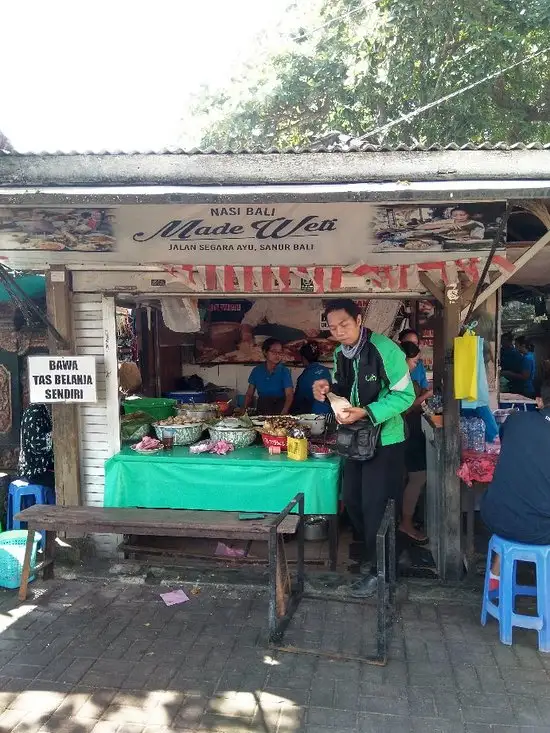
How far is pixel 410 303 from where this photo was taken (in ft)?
27.9

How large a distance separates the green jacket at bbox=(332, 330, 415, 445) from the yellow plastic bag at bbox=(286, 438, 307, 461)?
669 mm

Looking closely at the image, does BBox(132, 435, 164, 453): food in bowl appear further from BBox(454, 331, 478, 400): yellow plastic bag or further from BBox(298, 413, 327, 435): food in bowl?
BBox(454, 331, 478, 400): yellow plastic bag

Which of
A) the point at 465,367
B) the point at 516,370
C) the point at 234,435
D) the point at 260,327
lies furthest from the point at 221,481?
the point at 516,370

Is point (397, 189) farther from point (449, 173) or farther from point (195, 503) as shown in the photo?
point (195, 503)

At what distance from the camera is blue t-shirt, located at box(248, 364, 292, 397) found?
7.30 metres

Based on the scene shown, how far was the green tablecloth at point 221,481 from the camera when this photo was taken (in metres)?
4.77

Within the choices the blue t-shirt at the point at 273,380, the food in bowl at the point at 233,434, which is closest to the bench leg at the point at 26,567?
the food in bowl at the point at 233,434

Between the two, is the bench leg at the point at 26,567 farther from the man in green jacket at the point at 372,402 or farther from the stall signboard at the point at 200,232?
the man in green jacket at the point at 372,402

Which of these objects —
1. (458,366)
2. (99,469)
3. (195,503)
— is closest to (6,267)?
(99,469)

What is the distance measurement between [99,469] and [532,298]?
7.63 metres

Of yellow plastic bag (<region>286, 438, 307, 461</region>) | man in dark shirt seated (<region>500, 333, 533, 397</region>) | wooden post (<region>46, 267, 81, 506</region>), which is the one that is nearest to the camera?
yellow plastic bag (<region>286, 438, 307, 461</region>)

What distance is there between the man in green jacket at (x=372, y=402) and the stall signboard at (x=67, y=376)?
6.93 feet

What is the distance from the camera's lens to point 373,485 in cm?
435

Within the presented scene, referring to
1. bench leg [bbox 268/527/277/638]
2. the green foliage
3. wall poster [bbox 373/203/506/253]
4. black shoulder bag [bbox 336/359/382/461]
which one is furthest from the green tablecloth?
the green foliage
